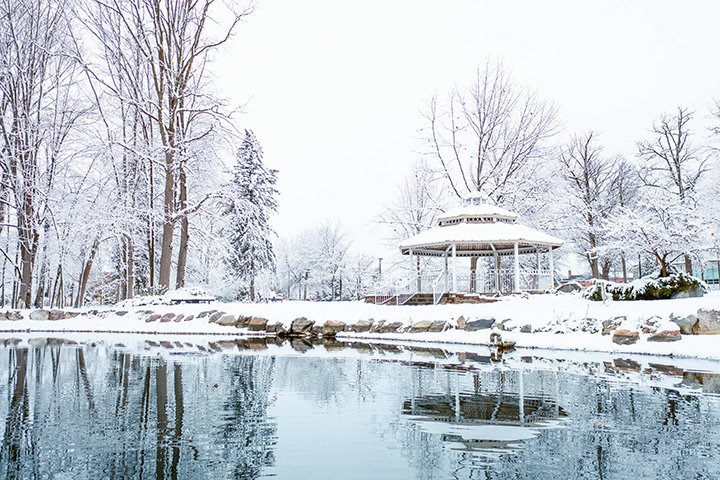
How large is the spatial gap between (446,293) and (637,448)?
1440cm

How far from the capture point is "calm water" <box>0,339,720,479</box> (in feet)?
12.9

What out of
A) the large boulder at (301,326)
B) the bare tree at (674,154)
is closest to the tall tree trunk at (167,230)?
the large boulder at (301,326)

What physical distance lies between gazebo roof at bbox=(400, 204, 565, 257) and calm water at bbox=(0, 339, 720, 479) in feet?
32.3

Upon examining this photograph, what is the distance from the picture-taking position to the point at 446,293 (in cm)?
1880

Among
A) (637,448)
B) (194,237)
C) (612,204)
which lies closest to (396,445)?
(637,448)

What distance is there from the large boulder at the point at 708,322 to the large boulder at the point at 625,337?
1.15 m

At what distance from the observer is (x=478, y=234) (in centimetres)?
1955

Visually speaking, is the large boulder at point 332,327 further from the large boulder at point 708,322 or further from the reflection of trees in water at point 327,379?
the large boulder at point 708,322

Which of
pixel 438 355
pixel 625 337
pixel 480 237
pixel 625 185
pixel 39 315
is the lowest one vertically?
pixel 438 355

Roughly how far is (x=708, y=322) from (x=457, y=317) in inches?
217

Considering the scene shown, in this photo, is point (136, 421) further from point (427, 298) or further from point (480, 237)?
point (480, 237)

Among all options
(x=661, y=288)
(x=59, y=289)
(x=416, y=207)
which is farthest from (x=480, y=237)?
(x=59, y=289)

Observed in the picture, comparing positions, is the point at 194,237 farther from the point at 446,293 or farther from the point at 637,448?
the point at 637,448

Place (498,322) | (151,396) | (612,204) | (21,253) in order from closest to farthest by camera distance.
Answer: (151,396) → (498,322) → (21,253) → (612,204)
